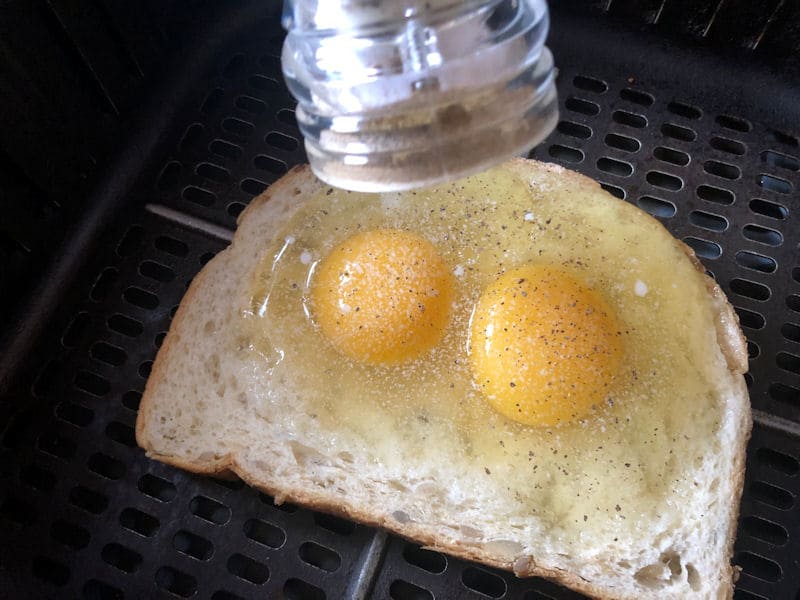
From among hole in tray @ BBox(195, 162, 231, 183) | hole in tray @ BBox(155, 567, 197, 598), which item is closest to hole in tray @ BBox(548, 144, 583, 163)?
hole in tray @ BBox(195, 162, 231, 183)

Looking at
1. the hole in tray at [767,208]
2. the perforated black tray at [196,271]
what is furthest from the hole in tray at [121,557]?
the hole in tray at [767,208]

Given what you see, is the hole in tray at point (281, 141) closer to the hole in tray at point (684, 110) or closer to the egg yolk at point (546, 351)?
Result: the egg yolk at point (546, 351)

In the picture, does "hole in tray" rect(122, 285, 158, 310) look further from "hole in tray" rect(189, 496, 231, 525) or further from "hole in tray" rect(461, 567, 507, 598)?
"hole in tray" rect(461, 567, 507, 598)

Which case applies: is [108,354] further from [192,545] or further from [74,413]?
[192,545]

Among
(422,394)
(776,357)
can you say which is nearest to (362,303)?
(422,394)

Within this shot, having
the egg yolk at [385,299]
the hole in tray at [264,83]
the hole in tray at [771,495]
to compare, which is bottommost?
the hole in tray at [771,495]
